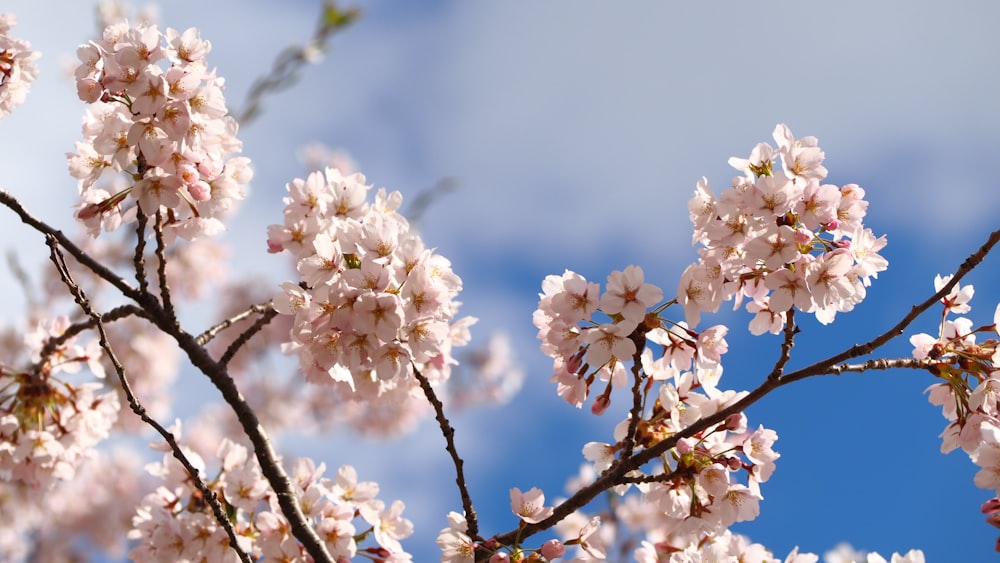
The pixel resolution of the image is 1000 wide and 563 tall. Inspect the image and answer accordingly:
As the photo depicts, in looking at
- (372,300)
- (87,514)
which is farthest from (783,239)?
(87,514)

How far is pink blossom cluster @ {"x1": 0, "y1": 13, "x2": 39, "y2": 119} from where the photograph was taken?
3047 mm

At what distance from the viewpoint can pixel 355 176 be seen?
10.1 ft

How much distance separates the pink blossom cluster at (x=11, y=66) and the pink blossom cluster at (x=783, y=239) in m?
2.57

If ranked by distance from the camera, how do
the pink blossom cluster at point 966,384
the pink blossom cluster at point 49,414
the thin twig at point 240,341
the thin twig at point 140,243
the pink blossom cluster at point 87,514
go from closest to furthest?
the pink blossom cluster at point 966,384 → the thin twig at point 140,243 → the thin twig at point 240,341 → the pink blossom cluster at point 49,414 → the pink blossom cluster at point 87,514

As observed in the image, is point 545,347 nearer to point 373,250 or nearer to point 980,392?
point 373,250

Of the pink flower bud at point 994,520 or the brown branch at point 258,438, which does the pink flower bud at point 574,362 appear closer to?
the brown branch at point 258,438

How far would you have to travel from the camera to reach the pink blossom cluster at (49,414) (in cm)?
345

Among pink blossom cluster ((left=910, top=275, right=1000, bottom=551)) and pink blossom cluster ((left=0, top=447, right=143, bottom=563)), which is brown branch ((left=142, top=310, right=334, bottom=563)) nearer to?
pink blossom cluster ((left=910, top=275, right=1000, bottom=551))

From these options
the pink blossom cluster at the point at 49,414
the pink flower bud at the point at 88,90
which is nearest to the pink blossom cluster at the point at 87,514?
the pink blossom cluster at the point at 49,414

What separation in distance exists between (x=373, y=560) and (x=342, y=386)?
28.5 inches

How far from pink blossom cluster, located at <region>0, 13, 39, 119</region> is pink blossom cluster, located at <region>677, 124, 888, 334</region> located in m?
2.57

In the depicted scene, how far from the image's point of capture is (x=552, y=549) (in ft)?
8.25

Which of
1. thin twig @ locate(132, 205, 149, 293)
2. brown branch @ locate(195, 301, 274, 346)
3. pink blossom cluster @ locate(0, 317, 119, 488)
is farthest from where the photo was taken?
pink blossom cluster @ locate(0, 317, 119, 488)

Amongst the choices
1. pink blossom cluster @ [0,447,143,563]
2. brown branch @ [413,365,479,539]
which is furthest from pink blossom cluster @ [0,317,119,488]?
pink blossom cluster @ [0,447,143,563]
